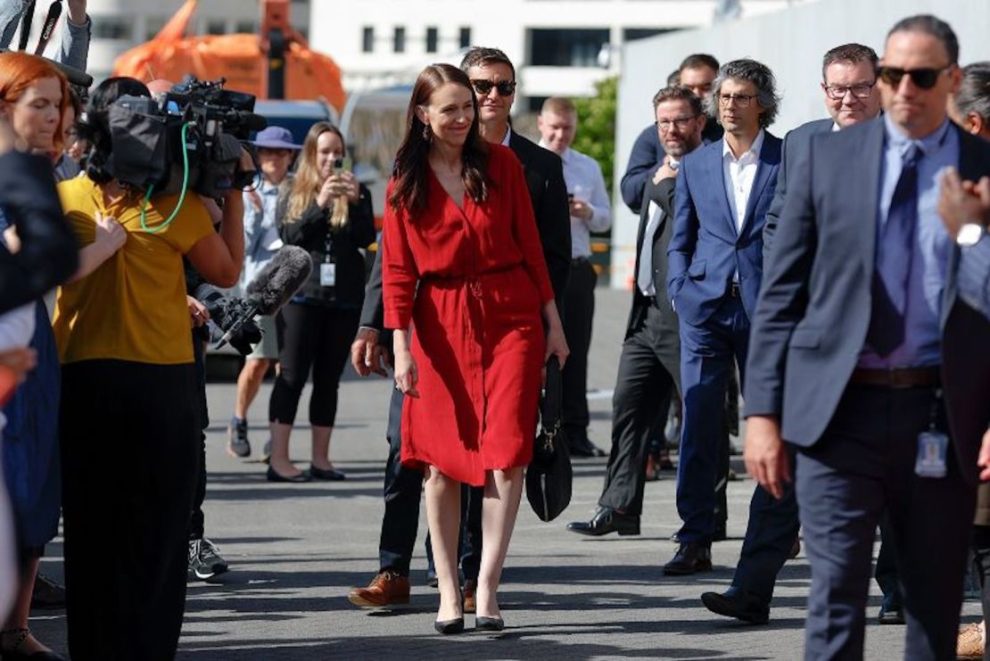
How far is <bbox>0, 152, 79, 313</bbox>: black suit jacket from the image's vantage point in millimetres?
5273

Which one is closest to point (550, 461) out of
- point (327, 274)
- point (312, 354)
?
point (327, 274)

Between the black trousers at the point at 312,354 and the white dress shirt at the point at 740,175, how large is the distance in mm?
4531

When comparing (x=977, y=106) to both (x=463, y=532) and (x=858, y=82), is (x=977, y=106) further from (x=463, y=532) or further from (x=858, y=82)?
(x=463, y=532)

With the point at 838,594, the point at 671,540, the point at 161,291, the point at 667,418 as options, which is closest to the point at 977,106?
the point at 838,594

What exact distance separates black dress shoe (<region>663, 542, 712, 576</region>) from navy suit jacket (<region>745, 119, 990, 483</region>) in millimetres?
4049

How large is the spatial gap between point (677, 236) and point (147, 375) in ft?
11.8

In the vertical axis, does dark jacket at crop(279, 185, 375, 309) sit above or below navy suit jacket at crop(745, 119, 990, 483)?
below

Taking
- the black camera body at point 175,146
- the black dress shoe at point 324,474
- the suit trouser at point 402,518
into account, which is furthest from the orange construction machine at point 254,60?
the black camera body at point 175,146

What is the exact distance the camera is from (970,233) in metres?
5.79

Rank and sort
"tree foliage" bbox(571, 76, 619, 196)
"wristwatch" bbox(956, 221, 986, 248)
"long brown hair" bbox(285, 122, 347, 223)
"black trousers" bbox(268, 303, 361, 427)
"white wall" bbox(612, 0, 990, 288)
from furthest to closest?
"tree foliage" bbox(571, 76, 619, 196) < "white wall" bbox(612, 0, 990, 288) < "black trousers" bbox(268, 303, 361, 427) < "long brown hair" bbox(285, 122, 347, 223) < "wristwatch" bbox(956, 221, 986, 248)

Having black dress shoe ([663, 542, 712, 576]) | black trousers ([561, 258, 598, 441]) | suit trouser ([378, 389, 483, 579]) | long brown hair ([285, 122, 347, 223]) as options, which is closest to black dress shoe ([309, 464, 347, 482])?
black trousers ([561, 258, 598, 441])

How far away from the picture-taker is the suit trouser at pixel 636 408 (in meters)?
11.2

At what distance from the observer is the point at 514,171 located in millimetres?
8727

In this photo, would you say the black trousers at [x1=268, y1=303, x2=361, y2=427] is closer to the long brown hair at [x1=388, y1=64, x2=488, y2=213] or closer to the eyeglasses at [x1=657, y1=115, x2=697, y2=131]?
the eyeglasses at [x1=657, y1=115, x2=697, y2=131]
